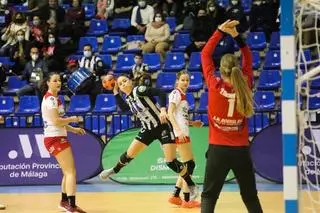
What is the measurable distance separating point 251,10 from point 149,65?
2.70 meters

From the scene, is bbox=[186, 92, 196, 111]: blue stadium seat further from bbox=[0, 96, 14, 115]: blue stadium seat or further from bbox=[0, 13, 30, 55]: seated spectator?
bbox=[0, 13, 30, 55]: seated spectator

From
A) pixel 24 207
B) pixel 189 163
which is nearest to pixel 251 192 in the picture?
pixel 189 163

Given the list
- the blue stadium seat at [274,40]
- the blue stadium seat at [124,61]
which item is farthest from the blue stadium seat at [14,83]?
the blue stadium seat at [274,40]

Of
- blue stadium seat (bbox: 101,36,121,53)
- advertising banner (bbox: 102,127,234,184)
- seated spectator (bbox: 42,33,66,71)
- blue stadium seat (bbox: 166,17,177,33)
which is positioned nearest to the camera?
advertising banner (bbox: 102,127,234,184)

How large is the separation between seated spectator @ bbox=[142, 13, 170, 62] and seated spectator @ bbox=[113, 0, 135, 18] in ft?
4.72

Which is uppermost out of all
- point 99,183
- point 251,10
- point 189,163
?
point 251,10

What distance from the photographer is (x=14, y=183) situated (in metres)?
11.5

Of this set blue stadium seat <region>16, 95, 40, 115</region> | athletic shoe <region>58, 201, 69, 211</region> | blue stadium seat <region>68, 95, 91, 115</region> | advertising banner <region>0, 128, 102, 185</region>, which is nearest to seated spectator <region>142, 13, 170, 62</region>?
blue stadium seat <region>68, 95, 91, 115</region>

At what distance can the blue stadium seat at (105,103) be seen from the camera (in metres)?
13.6

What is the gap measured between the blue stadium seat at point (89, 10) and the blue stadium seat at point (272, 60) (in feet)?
16.3

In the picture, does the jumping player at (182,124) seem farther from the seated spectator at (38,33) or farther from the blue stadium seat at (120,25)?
the blue stadium seat at (120,25)

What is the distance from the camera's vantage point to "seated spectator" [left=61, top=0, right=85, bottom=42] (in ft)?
52.6

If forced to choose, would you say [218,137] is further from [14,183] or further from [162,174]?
[14,183]

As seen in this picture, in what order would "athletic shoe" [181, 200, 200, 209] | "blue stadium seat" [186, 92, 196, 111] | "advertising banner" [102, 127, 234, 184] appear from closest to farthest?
"athletic shoe" [181, 200, 200, 209] < "advertising banner" [102, 127, 234, 184] < "blue stadium seat" [186, 92, 196, 111]
